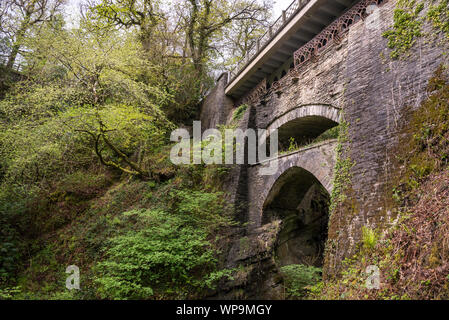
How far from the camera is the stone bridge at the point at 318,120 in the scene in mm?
4527

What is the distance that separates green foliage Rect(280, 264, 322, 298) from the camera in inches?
221

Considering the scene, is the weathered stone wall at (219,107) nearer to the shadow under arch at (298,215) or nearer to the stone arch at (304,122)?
the stone arch at (304,122)

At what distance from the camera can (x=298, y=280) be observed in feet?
19.7

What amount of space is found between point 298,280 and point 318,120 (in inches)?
183

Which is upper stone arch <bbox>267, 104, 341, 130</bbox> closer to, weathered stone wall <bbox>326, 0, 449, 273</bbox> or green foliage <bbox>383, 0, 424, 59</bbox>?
weathered stone wall <bbox>326, 0, 449, 273</bbox>

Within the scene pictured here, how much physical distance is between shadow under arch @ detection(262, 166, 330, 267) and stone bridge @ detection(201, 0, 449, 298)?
0.13ft

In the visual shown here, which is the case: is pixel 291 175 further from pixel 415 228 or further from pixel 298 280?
pixel 415 228

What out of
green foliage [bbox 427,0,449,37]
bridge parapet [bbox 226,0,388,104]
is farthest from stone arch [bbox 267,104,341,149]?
green foliage [bbox 427,0,449,37]

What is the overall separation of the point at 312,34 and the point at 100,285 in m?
9.38

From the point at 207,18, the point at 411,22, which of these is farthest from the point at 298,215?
the point at 207,18

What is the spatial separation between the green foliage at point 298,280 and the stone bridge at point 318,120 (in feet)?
0.96

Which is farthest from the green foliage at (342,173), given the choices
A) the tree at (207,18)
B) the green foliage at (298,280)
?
the tree at (207,18)
